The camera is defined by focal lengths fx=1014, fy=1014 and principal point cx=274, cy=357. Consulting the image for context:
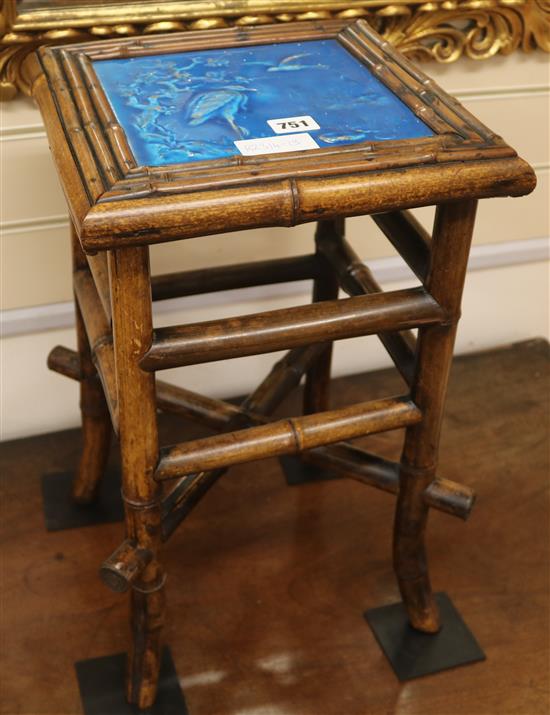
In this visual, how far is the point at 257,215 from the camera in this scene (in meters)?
0.86

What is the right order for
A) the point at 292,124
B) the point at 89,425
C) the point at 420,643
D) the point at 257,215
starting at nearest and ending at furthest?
the point at 257,215, the point at 292,124, the point at 420,643, the point at 89,425

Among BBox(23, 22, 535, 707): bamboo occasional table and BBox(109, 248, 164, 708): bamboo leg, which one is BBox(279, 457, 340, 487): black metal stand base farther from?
BBox(109, 248, 164, 708): bamboo leg

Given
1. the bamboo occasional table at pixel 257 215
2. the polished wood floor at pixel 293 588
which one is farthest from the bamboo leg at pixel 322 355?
the polished wood floor at pixel 293 588

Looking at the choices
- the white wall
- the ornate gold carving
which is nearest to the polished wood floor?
the white wall

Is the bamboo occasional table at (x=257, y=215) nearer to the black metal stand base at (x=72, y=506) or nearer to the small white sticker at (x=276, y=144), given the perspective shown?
the small white sticker at (x=276, y=144)

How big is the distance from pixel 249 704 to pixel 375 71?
74 cm

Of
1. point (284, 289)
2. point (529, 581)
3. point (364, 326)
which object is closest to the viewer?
point (364, 326)

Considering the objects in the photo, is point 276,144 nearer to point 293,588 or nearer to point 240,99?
point 240,99

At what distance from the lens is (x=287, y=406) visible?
1.67 meters

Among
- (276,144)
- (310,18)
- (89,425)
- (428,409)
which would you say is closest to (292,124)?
(276,144)

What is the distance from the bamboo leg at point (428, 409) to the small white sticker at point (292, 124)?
150 mm

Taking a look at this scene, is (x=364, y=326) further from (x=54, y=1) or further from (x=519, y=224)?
(x=519, y=224)

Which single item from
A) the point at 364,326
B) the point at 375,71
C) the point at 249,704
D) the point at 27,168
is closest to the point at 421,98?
the point at 375,71

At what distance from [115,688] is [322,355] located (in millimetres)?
527
